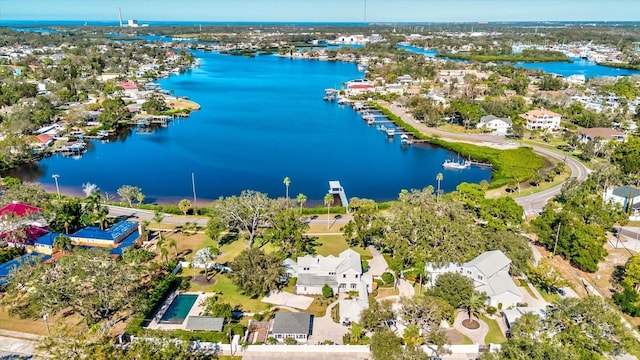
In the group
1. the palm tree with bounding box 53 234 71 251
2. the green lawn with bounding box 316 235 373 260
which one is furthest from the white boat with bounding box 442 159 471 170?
the palm tree with bounding box 53 234 71 251

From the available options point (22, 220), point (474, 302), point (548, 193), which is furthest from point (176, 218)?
point (548, 193)

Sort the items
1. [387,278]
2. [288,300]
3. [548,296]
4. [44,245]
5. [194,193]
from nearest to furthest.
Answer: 1. [288,300]
2. [548,296]
3. [387,278]
4. [44,245]
5. [194,193]

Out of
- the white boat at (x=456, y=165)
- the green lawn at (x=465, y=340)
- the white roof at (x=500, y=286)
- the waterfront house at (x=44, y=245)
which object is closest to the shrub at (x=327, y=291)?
the green lawn at (x=465, y=340)

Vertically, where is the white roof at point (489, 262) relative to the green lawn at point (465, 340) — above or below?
above

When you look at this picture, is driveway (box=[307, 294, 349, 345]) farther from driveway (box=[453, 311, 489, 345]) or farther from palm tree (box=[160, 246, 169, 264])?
palm tree (box=[160, 246, 169, 264])

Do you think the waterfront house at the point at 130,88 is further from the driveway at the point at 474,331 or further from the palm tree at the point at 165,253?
the driveway at the point at 474,331

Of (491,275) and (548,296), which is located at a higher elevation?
(491,275)

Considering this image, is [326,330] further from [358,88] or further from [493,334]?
[358,88]
